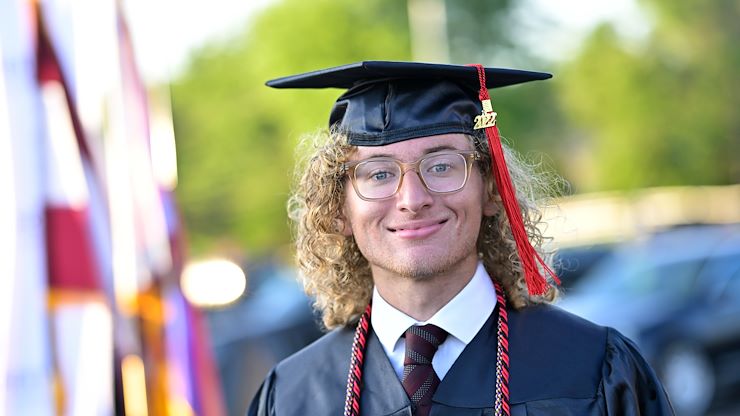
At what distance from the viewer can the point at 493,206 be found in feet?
8.48

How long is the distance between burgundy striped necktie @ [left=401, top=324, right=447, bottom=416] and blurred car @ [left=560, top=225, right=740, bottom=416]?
511 centimetres

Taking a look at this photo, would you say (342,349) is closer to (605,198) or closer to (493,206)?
(493,206)

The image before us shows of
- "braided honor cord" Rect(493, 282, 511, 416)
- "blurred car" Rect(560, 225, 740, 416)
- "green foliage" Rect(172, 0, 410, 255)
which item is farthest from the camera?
"green foliage" Rect(172, 0, 410, 255)

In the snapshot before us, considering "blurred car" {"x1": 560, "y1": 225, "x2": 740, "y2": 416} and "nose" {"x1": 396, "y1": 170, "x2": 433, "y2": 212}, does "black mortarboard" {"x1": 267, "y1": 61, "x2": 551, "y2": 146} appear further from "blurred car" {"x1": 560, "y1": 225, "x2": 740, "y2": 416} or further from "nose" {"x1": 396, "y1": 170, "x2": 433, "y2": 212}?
"blurred car" {"x1": 560, "y1": 225, "x2": 740, "y2": 416}

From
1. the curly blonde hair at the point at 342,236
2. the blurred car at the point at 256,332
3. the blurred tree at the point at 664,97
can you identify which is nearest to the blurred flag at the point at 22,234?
the curly blonde hair at the point at 342,236

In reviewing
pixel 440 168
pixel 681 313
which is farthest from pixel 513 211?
pixel 681 313

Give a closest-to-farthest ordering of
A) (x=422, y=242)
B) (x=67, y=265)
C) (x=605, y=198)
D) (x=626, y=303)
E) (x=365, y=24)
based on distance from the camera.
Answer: (x=422, y=242), (x=67, y=265), (x=626, y=303), (x=365, y=24), (x=605, y=198)

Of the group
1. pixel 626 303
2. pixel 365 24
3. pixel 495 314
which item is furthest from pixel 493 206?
pixel 365 24

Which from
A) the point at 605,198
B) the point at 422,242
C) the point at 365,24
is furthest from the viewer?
the point at 605,198

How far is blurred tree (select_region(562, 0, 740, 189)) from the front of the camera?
23766 mm

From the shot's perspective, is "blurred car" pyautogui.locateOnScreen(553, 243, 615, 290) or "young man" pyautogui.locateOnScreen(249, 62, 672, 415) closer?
"young man" pyautogui.locateOnScreen(249, 62, 672, 415)

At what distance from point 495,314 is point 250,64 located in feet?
88.8

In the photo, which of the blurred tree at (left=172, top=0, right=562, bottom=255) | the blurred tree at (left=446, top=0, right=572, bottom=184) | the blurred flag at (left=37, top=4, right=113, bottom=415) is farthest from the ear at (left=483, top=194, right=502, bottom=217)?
the blurred tree at (left=446, top=0, right=572, bottom=184)

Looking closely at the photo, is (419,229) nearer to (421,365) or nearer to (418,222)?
(418,222)
